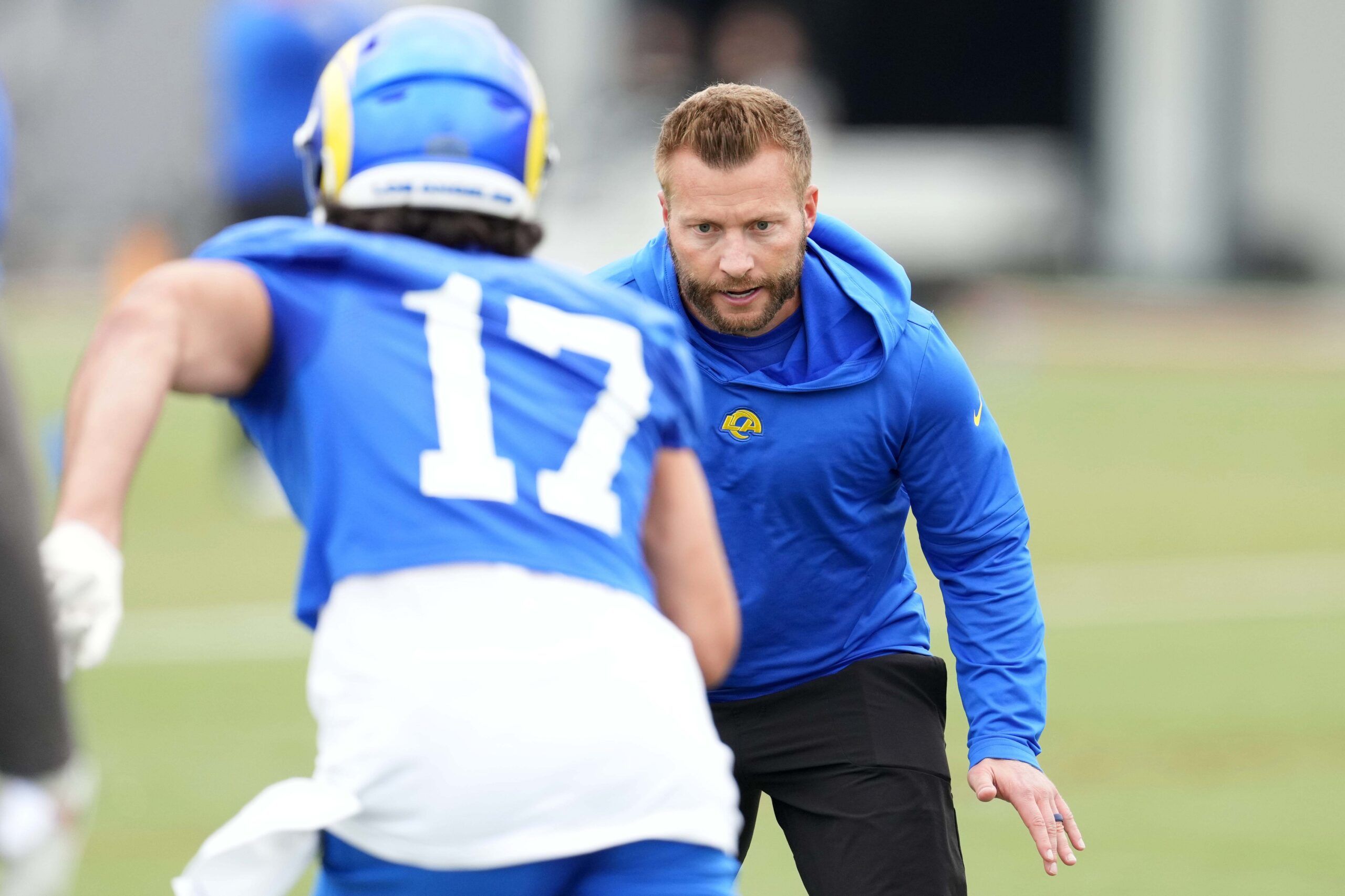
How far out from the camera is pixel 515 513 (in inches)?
107

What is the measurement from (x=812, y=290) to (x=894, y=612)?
742mm

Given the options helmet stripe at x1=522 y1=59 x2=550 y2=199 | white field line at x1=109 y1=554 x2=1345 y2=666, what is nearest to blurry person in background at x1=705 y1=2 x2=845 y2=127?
white field line at x1=109 y1=554 x2=1345 y2=666

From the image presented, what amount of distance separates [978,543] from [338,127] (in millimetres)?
1826

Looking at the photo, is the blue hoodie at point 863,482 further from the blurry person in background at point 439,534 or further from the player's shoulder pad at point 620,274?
the blurry person in background at point 439,534

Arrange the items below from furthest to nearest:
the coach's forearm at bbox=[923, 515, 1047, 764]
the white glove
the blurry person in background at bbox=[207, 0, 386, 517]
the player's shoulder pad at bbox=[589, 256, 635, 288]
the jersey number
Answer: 1. the blurry person in background at bbox=[207, 0, 386, 517]
2. the player's shoulder pad at bbox=[589, 256, 635, 288]
3. the coach's forearm at bbox=[923, 515, 1047, 764]
4. the jersey number
5. the white glove

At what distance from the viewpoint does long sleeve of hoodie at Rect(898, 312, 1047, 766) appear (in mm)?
4238

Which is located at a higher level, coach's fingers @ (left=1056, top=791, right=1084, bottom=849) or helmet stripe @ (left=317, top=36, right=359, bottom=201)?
helmet stripe @ (left=317, top=36, right=359, bottom=201)

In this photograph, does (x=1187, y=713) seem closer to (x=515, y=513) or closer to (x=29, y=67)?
(x=515, y=513)

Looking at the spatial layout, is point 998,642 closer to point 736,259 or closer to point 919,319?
point 919,319

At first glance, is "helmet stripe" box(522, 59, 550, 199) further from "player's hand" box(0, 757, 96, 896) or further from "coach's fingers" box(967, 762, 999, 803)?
"coach's fingers" box(967, 762, 999, 803)

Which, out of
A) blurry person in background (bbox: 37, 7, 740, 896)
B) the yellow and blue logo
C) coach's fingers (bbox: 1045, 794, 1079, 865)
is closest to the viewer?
blurry person in background (bbox: 37, 7, 740, 896)

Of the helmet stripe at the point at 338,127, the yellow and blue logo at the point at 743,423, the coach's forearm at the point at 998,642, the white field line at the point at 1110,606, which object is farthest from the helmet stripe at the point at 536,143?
the white field line at the point at 1110,606

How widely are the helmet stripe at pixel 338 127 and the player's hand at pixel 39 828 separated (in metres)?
0.89

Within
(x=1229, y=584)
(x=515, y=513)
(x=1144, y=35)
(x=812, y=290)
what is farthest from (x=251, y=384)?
(x=1144, y=35)
